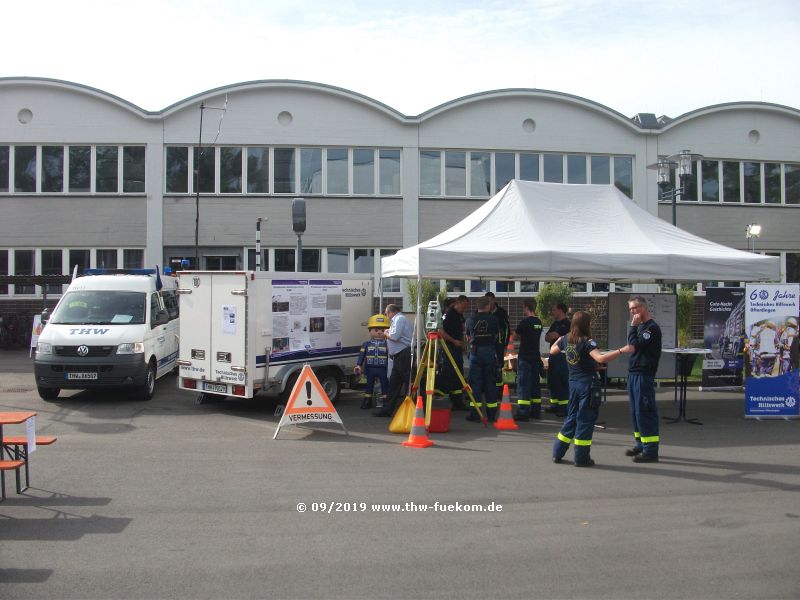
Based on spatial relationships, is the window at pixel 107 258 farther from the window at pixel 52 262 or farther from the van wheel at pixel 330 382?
the van wheel at pixel 330 382

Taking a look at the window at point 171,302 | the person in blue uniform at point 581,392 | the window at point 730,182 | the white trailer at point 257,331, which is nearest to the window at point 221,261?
the window at point 171,302

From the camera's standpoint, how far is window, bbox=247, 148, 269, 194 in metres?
24.8

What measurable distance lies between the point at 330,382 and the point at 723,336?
23.9ft

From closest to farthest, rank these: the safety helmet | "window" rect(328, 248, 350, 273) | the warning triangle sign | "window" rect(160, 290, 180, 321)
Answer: the warning triangle sign, the safety helmet, "window" rect(160, 290, 180, 321), "window" rect(328, 248, 350, 273)

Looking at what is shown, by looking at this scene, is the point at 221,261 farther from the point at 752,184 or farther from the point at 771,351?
the point at 752,184

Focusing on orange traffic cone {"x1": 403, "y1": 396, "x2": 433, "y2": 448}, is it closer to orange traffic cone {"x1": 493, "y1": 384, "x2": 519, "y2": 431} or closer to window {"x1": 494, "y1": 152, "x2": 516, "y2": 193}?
orange traffic cone {"x1": 493, "y1": 384, "x2": 519, "y2": 431}

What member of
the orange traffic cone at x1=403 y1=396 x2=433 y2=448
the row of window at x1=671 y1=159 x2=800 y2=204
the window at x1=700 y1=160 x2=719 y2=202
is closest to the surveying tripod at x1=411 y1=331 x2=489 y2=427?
the orange traffic cone at x1=403 y1=396 x2=433 y2=448

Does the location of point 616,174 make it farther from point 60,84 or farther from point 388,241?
point 60,84

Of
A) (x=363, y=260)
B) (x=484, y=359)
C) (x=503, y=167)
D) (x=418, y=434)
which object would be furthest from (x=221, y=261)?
(x=418, y=434)

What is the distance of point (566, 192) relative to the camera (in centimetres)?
1357

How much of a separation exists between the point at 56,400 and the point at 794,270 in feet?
84.0

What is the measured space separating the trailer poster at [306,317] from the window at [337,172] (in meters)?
12.3

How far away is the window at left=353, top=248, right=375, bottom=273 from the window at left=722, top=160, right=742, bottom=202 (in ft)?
43.7

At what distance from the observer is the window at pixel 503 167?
2573 cm
